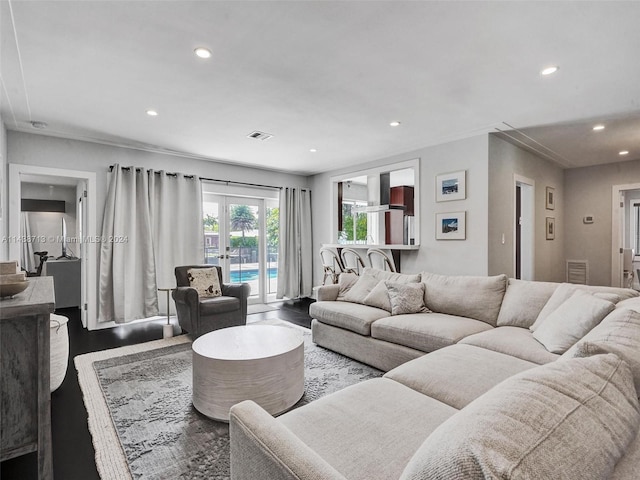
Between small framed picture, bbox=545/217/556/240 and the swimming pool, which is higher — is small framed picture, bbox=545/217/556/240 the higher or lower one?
the higher one

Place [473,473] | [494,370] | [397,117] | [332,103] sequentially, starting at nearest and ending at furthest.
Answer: [473,473], [494,370], [332,103], [397,117]

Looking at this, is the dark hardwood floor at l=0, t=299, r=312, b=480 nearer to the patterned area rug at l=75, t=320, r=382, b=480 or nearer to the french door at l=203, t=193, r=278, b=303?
the patterned area rug at l=75, t=320, r=382, b=480

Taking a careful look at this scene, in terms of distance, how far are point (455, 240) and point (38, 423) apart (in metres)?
4.30

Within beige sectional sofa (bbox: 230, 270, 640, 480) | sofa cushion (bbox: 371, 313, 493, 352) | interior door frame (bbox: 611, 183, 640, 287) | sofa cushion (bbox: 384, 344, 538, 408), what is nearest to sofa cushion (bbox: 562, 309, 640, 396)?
beige sectional sofa (bbox: 230, 270, 640, 480)

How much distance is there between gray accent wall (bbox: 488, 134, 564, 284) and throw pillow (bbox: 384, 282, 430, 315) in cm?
139

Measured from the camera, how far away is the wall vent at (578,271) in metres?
6.25

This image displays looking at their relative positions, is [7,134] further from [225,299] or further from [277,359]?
[277,359]

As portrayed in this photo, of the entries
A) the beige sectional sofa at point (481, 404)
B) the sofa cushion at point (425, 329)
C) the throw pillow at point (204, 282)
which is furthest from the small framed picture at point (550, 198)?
the throw pillow at point (204, 282)

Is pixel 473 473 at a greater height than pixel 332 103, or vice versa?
pixel 332 103

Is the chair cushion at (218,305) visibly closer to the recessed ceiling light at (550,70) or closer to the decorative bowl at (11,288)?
the decorative bowl at (11,288)

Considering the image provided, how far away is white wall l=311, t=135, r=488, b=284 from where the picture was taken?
4.17 metres

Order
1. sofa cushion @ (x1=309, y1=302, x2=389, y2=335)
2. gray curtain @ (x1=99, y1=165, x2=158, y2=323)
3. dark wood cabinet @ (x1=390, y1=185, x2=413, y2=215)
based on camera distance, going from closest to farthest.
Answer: sofa cushion @ (x1=309, y1=302, x2=389, y2=335)
gray curtain @ (x1=99, y1=165, x2=158, y2=323)
dark wood cabinet @ (x1=390, y1=185, x2=413, y2=215)

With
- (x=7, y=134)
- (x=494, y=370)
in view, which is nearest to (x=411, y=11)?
(x=494, y=370)

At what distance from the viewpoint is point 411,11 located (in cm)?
196
